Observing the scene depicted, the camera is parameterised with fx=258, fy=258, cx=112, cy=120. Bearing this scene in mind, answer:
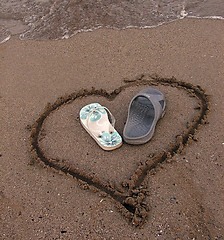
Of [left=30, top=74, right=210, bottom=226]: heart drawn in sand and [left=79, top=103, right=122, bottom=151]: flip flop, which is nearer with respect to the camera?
[left=30, top=74, right=210, bottom=226]: heart drawn in sand

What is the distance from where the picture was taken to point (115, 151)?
2426 mm

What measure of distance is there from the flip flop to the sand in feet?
0.27

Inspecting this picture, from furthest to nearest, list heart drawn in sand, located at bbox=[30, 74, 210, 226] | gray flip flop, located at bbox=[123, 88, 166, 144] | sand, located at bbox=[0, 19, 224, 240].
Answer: gray flip flop, located at bbox=[123, 88, 166, 144], heart drawn in sand, located at bbox=[30, 74, 210, 226], sand, located at bbox=[0, 19, 224, 240]

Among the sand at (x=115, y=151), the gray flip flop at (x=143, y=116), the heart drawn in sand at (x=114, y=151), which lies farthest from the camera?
the gray flip flop at (x=143, y=116)

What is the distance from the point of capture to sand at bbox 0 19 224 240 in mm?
1995

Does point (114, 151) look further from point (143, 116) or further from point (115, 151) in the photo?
point (143, 116)

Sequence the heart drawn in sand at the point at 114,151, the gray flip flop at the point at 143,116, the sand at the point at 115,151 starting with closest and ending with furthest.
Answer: the sand at the point at 115,151, the heart drawn in sand at the point at 114,151, the gray flip flop at the point at 143,116

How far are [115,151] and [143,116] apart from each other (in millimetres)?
457

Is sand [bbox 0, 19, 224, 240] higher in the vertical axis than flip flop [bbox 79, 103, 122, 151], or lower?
lower

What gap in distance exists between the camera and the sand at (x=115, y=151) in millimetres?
1995

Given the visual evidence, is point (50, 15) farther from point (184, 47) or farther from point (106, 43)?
point (184, 47)

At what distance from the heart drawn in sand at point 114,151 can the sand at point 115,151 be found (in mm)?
11

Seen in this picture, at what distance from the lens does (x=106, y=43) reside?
12.4 ft

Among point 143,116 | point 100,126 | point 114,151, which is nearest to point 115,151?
point 114,151
